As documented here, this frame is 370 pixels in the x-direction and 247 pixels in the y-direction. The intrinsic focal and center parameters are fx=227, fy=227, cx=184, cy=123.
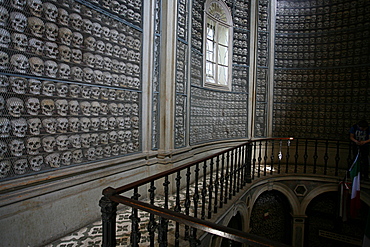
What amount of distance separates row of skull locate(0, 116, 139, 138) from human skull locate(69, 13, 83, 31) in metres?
1.18

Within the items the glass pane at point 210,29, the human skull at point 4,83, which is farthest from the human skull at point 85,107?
the glass pane at point 210,29

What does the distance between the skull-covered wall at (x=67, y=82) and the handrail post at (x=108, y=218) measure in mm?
1199

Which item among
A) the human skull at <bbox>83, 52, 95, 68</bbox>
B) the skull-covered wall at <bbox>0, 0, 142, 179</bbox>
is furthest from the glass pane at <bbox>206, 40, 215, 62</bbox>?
the human skull at <bbox>83, 52, 95, 68</bbox>

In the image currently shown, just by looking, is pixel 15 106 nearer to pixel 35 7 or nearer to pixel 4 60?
pixel 4 60

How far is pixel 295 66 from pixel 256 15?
80.5 inches

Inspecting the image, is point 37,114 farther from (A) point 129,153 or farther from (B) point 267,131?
(B) point 267,131

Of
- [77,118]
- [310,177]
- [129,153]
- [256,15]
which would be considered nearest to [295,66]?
[256,15]

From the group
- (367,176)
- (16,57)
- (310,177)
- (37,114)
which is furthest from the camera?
(310,177)

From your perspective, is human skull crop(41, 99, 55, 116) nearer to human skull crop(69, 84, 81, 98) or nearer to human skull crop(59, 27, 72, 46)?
human skull crop(69, 84, 81, 98)

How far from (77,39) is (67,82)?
582mm

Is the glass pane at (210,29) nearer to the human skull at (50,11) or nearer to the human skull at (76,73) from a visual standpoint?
the human skull at (76,73)

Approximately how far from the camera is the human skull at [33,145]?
2.50 m

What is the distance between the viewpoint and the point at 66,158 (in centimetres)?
288

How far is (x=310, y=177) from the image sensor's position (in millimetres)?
6082
